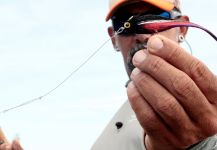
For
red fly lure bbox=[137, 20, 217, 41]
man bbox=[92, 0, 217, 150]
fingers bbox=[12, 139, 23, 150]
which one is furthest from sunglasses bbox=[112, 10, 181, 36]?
fingers bbox=[12, 139, 23, 150]

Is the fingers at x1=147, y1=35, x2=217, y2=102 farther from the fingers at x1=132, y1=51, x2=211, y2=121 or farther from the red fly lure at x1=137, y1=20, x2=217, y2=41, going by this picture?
the red fly lure at x1=137, y1=20, x2=217, y2=41

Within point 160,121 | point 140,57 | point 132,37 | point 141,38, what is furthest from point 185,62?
point 132,37

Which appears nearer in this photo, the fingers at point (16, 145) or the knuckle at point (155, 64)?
the knuckle at point (155, 64)

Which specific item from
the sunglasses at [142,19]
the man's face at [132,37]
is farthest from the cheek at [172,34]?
the sunglasses at [142,19]

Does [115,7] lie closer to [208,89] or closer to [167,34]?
[167,34]

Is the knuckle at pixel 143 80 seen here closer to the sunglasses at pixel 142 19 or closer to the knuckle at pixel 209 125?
the knuckle at pixel 209 125

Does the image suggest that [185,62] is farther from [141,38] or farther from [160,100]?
[141,38]

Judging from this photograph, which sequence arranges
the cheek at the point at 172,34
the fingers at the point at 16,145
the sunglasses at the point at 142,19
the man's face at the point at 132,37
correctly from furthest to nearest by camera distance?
the fingers at the point at 16,145 < the cheek at the point at 172,34 < the man's face at the point at 132,37 < the sunglasses at the point at 142,19
